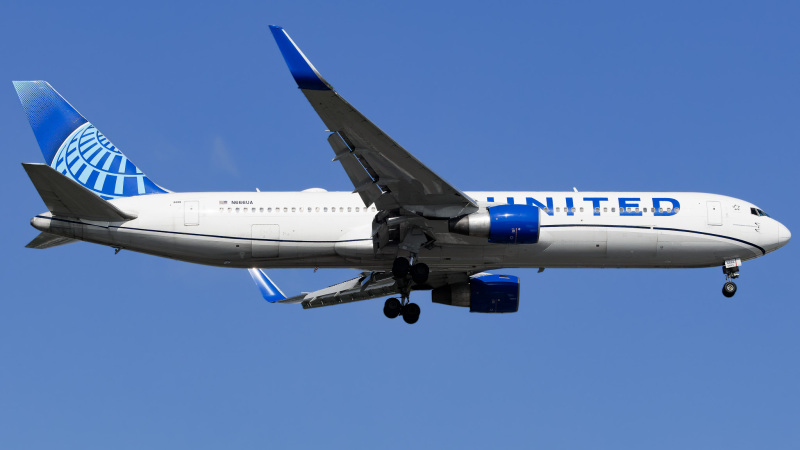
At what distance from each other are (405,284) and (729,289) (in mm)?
11016

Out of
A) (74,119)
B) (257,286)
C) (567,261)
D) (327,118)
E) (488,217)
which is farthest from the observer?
(257,286)

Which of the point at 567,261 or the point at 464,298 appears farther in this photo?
the point at 464,298

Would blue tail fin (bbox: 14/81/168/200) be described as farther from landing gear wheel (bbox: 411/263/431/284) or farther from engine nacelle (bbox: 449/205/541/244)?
engine nacelle (bbox: 449/205/541/244)

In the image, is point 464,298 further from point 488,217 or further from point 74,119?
point 74,119

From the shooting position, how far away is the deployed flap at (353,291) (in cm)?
3619

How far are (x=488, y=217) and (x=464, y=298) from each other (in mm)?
6576

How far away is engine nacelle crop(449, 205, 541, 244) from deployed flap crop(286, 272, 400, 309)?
566 centimetres

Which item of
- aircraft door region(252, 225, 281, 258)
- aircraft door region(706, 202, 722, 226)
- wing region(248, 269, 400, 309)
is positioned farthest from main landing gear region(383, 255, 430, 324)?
aircraft door region(706, 202, 722, 226)

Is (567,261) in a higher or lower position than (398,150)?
lower

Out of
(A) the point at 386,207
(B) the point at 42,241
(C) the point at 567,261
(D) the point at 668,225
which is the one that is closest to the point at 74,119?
(B) the point at 42,241

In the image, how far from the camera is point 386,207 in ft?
101

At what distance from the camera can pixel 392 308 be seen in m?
34.3

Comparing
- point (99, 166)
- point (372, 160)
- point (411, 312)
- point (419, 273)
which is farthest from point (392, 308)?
point (99, 166)

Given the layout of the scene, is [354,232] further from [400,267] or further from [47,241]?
[47,241]
